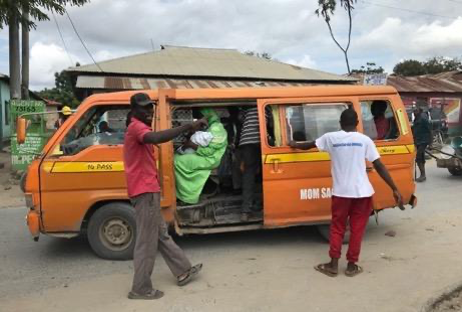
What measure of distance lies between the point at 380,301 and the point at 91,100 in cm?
371

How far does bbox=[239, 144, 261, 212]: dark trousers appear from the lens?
6203 mm

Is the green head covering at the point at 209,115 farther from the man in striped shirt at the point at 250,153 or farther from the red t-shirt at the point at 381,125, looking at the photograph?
the red t-shirt at the point at 381,125

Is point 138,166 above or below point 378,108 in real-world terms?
below

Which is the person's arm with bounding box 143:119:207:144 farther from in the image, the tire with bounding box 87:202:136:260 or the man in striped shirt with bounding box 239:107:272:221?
the man in striped shirt with bounding box 239:107:272:221

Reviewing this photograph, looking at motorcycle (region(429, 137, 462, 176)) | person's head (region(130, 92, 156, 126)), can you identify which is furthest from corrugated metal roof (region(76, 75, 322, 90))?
person's head (region(130, 92, 156, 126))

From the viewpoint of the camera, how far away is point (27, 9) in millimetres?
13875

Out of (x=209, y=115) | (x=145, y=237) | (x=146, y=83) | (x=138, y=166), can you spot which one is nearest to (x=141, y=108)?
(x=138, y=166)

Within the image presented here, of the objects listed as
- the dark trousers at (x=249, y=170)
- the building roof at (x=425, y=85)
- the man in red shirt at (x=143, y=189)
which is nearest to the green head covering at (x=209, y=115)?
the dark trousers at (x=249, y=170)

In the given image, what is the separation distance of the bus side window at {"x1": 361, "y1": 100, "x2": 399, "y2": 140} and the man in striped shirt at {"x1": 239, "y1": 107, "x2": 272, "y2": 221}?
1215mm

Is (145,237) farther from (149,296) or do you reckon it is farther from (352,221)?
(352,221)

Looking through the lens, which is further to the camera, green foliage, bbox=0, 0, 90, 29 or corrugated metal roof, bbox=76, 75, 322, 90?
corrugated metal roof, bbox=76, 75, 322, 90

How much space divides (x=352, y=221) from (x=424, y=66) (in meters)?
59.2

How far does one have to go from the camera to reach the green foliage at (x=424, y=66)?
5843cm

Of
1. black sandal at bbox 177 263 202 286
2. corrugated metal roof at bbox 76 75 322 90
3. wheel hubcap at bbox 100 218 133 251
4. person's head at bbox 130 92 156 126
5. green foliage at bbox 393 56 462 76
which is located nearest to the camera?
person's head at bbox 130 92 156 126
